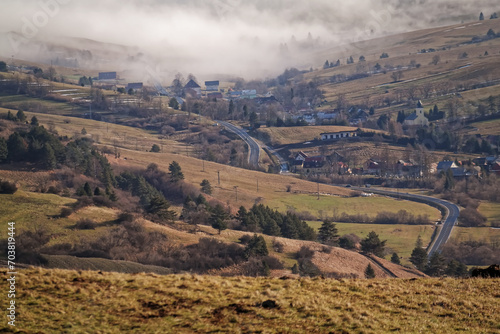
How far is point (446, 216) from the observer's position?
75000 mm

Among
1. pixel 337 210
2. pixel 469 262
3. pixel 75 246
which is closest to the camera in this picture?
pixel 75 246

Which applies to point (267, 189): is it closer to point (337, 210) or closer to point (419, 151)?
point (337, 210)

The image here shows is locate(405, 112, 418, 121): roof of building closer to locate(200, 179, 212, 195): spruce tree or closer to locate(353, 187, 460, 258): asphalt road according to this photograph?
locate(353, 187, 460, 258): asphalt road

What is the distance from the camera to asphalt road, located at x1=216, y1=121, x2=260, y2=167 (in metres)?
110

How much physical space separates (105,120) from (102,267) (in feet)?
334

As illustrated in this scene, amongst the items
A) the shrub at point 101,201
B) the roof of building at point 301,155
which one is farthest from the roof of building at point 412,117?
the shrub at point 101,201

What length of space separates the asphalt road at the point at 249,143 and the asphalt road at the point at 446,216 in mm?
23421

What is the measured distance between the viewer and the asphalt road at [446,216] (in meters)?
63.1

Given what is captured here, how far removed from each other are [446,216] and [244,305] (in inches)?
2543

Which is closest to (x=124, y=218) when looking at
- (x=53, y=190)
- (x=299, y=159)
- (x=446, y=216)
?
(x=53, y=190)

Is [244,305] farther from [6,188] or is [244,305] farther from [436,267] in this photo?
[6,188]

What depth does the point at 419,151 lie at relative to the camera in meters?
112

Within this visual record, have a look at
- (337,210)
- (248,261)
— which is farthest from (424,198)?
(248,261)

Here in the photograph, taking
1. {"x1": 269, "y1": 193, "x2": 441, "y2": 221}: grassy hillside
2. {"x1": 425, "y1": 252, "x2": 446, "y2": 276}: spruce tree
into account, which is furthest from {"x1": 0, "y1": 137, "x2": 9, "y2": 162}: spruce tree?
{"x1": 425, "y1": 252, "x2": 446, "y2": 276}: spruce tree
